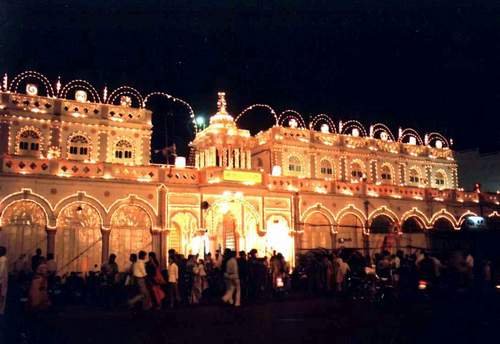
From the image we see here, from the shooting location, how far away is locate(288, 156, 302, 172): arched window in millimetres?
31809

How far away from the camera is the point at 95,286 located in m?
19.2

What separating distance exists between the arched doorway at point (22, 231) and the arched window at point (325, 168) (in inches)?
646

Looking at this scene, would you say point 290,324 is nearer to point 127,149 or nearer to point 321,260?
point 321,260

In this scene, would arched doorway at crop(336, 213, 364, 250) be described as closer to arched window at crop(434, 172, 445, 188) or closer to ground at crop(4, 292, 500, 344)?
arched window at crop(434, 172, 445, 188)

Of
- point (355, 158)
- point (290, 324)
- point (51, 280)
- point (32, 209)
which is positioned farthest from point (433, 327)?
point (355, 158)

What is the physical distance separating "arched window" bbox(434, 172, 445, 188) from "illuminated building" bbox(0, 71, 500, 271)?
305 centimetres

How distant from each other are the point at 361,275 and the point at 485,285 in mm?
5331

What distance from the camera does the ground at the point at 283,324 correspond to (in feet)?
33.8

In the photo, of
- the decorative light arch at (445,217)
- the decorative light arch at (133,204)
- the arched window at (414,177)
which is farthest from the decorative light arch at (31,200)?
the arched window at (414,177)

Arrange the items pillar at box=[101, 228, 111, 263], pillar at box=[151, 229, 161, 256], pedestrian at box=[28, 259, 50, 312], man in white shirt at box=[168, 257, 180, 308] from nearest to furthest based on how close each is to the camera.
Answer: pedestrian at box=[28, 259, 50, 312]
man in white shirt at box=[168, 257, 180, 308]
pillar at box=[101, 228, 111, 263]
pillar at box=[151, 229, 161, 256]

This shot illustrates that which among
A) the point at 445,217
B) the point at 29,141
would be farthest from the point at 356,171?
the point at 29,141

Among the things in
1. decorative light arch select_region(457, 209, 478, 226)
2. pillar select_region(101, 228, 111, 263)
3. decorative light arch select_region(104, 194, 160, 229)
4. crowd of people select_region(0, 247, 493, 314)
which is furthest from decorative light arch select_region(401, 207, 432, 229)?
pillar select_region(101, 228, 111, 263)

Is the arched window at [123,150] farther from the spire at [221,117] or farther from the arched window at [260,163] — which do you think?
the arched window at [260,163]

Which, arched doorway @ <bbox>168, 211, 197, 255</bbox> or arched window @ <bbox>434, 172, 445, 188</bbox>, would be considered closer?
arched doorway @ <bbox>168, 211, 197, 255</bbox>
